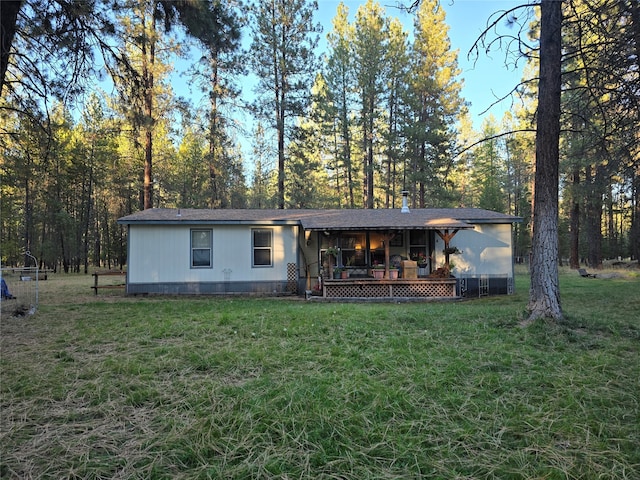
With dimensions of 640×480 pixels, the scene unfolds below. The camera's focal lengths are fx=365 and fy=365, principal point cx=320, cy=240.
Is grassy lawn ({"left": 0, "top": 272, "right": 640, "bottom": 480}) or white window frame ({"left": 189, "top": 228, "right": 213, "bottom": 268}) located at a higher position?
white window frame ({"left": 189, "top": 228, "right": 213, "bottom": 268})

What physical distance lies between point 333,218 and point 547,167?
7.29m

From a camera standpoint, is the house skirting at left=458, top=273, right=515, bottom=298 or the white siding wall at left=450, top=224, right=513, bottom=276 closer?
the house skirting at left=458, top=273, right=515, bottom=298

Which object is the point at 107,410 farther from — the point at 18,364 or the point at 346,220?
the point at 346,220

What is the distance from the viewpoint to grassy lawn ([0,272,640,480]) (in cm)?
221

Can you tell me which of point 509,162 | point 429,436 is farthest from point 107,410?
point 509,162

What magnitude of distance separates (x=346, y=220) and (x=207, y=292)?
202 inches

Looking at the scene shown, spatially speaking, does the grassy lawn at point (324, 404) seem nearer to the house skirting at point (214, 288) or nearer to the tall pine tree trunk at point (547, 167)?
the tall pine tree trunk at point (547, 167)

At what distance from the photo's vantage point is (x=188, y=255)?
11.9 meters

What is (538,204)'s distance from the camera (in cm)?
616

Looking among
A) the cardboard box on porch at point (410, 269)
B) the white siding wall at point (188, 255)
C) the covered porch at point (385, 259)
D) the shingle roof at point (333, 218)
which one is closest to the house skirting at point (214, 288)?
the white siding wall at point (188, 255)

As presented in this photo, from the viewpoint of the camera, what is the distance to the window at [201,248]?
11.9 meters

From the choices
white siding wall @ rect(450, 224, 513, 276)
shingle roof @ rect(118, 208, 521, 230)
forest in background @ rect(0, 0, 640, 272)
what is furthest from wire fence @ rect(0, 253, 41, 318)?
white siding wall @ rect(450, 224, 513, 276)

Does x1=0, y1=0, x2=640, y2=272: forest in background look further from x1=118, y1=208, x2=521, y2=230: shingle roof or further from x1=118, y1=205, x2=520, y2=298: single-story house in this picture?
x1=118, y1=205, x2=520, y2=298: single-story house

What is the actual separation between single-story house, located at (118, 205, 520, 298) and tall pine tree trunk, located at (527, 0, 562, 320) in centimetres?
501
